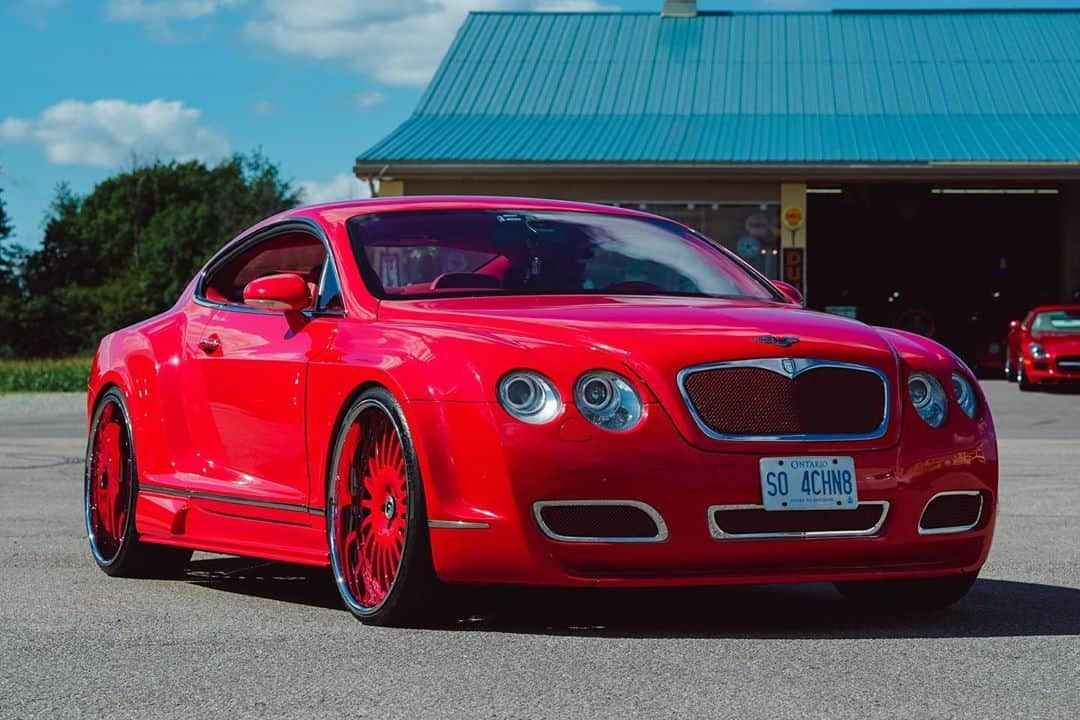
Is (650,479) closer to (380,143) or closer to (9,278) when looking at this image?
(380,143)

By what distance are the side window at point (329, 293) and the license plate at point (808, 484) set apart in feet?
5.96

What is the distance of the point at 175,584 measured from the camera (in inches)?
305

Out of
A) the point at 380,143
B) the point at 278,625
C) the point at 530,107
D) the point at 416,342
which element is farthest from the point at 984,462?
the point at 530,107

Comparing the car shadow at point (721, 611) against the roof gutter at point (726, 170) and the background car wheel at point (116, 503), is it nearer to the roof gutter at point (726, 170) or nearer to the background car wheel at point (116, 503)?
the background car wheel at point (116, 503)

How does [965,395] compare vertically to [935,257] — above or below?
above

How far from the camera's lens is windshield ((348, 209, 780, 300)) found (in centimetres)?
694

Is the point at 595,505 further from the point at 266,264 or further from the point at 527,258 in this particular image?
the point at 266,264

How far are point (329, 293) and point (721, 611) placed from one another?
182cm

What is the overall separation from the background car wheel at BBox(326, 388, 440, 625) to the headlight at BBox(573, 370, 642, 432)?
1.91 ft

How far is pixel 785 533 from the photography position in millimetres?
5957

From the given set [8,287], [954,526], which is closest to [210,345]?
[954,526]

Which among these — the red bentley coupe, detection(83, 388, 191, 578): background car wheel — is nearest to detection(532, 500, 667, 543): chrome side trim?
the red bentley coupe

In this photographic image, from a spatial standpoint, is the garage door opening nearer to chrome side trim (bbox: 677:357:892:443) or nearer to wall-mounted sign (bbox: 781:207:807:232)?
wall-mounted sign (bbox: 781:207:807:232)

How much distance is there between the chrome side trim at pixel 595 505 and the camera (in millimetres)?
5824
